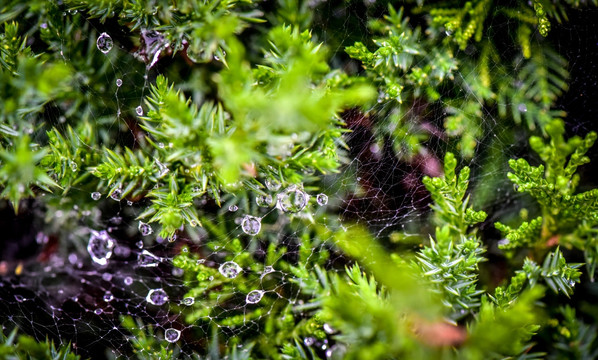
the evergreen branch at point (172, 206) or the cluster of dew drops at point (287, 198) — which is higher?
the cluster of dew drops at point (287, 198)

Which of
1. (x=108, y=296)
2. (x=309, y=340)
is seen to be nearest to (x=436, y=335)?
(x=309, y=340)

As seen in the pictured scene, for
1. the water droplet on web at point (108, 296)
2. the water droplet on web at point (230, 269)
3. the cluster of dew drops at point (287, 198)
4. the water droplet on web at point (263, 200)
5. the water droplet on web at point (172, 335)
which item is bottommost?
the water droplet on web at point (108, 296)

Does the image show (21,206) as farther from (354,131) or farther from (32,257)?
A: (354,131)

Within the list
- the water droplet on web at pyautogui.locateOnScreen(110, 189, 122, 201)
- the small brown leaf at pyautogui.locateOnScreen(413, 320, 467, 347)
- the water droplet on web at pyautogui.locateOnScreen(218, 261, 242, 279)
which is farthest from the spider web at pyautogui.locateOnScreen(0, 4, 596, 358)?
the small brown leaf at pyautogui.locateOnScreen(413, 320, 467, 347)

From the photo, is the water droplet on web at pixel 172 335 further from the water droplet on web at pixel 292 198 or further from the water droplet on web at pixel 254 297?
the water droplet on web at pixel 292 198

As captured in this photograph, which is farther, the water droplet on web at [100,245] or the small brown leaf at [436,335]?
the water droplet on web at [100,245]

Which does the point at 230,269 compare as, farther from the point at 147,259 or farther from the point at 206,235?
the point at 147,259

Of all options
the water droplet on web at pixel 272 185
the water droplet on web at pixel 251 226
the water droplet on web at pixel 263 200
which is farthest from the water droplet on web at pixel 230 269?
the water droplet on web at pixel 272 185

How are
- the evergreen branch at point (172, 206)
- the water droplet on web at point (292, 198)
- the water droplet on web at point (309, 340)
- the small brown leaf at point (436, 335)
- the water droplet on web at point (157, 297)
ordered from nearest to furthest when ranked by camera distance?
the small brown leaf at point (436, 335) < the evergreen branch at point (172, 206) < the water droplet on web at point (292, 198) < the water droplet on web at point (309, 340) < the water droplet on web at point (157, 297)
